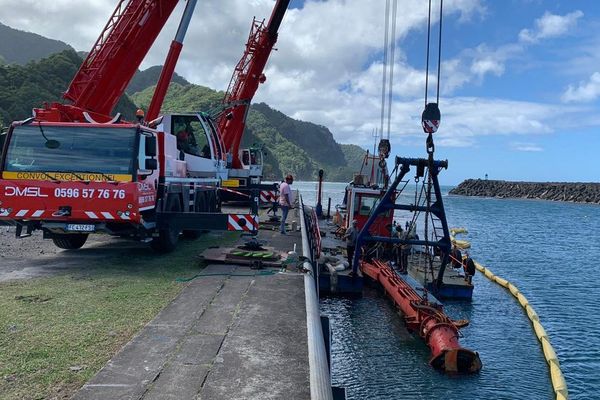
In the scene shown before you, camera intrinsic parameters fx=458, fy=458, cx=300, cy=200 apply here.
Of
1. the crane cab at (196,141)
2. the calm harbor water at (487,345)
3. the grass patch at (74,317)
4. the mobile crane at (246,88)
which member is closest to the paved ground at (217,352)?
the grass patch at (74,317)

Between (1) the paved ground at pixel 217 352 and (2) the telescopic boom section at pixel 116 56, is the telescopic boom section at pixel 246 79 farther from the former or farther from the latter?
(1) the paved ground at pixel 217 352

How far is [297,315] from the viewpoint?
20.2 feet

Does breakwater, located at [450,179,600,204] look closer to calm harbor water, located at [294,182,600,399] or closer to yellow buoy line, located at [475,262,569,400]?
calm harbor water, located at [294,182,600,399]

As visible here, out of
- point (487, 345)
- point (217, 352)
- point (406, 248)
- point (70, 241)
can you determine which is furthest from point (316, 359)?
point (406, 248)

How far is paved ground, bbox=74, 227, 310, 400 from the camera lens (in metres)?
3.99

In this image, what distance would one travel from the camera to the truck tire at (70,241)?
10.1 meters

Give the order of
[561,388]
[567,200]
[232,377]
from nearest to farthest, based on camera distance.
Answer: [232,377] < [561,388] < [567,200]

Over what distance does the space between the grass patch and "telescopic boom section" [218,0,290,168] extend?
1454 cm

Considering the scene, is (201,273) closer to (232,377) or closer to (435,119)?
(232,377)

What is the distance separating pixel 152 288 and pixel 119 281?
809 millimetres

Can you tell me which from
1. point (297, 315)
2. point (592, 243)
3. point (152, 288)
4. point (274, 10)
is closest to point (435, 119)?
point (297, 315)

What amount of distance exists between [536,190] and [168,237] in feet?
497

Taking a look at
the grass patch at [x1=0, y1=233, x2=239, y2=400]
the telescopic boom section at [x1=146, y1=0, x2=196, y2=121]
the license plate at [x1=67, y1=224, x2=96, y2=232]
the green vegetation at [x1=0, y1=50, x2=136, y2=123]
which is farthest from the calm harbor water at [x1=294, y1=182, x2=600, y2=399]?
the green vegetation at [x1=0, y1=50, x2=136, y2=123]

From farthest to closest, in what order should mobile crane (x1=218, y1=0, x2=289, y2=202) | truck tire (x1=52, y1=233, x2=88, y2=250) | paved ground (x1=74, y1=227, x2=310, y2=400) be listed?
mobile crane (x1=218, y1=0, x2=289, y2=202)
truck tire (x1=52, y1=233, x2=88, y2=250)
paved ground (x1=74, y1=227, x2=310, y2=400)
